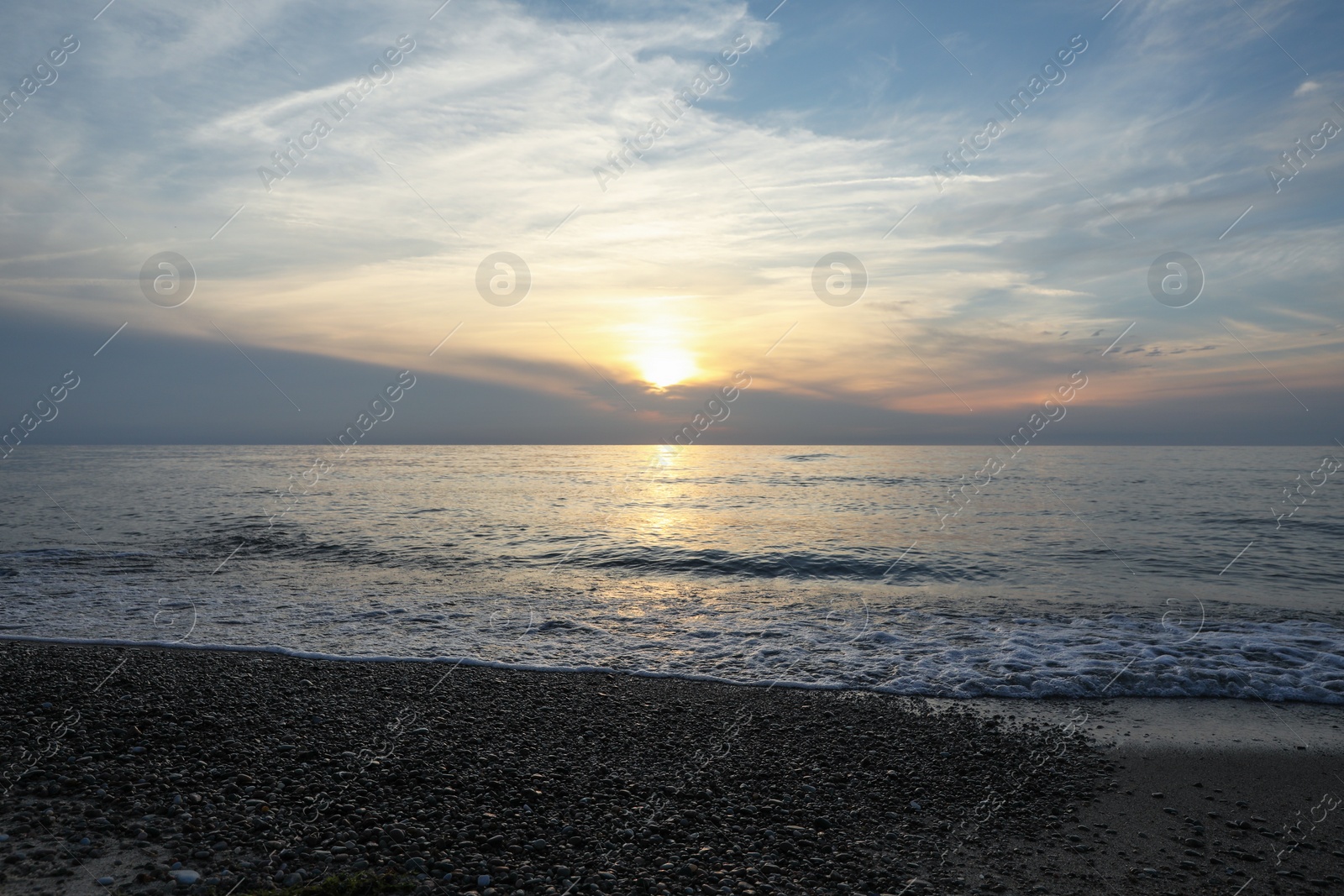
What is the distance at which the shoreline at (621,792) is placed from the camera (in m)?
5.18

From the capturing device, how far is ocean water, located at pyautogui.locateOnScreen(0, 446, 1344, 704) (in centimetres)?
1140

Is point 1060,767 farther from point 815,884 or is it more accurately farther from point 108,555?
point 108,555

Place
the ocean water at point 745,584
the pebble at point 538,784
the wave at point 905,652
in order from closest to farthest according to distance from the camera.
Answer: the pebble at point 538,784, the wave at point 905,652, the ocean water at point 745,584

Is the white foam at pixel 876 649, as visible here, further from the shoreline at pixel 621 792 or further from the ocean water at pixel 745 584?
the shoreline at pixel 621 792

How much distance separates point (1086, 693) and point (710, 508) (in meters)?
27.6

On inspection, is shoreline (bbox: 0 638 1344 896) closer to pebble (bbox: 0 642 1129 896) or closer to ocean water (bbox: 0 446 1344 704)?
pebble (bbox: 0 642 1129 896)

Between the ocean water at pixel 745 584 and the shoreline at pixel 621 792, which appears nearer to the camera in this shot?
the shoreline at pixel 621 792

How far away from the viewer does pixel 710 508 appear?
3725cm

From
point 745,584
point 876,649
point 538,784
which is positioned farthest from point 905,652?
point 538,784

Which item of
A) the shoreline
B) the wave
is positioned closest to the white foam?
the wave

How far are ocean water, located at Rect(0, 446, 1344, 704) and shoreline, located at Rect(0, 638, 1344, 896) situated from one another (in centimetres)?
197

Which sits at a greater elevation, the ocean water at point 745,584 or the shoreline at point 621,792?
the shoreline at point 621,792

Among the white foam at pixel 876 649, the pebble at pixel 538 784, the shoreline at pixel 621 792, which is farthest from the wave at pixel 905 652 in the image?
the pebble at pixel 538 784

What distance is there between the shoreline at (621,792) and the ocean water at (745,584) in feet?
6.47
